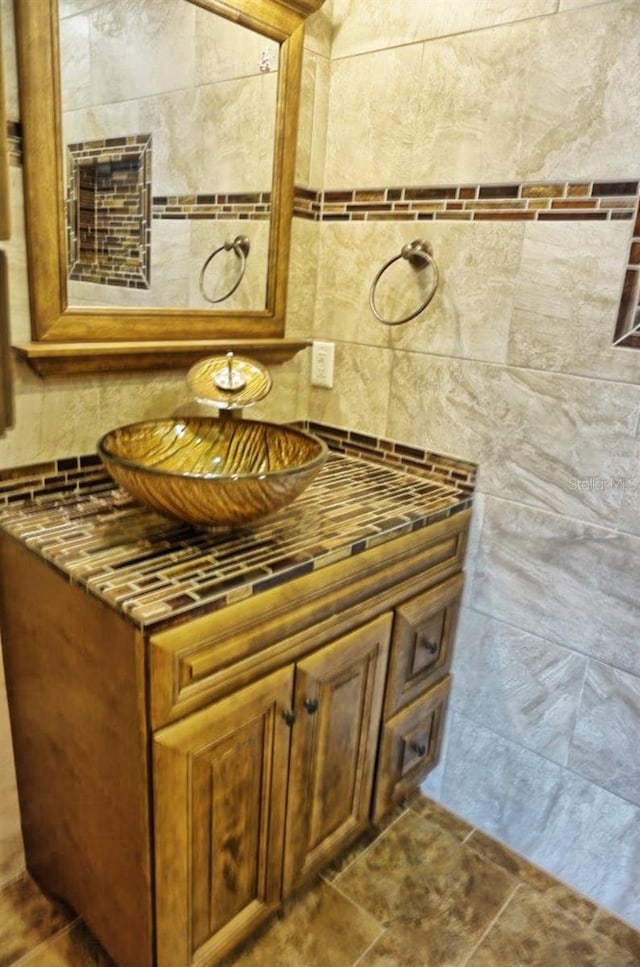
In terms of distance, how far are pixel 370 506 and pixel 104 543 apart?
55cm

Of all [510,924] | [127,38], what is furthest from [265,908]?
[127,38]

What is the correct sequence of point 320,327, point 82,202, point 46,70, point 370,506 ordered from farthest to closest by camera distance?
point 320,327
point 370,506
point 82,202
point 46,70

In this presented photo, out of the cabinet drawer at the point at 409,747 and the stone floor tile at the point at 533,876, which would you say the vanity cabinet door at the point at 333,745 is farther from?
the stone floor tile at the point at 533,876

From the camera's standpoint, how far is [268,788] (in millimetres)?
1160

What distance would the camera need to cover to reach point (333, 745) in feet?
4.26

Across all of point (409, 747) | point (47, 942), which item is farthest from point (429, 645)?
point (47, 942)

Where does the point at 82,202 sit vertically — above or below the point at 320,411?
above

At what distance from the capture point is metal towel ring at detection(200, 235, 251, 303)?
1.44 m

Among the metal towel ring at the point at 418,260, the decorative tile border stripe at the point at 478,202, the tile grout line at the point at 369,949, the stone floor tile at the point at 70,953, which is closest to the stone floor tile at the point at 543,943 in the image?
the tile grout line at the point at 369,949

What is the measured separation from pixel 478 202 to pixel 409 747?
1.24 m

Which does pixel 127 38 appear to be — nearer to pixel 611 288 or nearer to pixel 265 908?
pixel 611 288

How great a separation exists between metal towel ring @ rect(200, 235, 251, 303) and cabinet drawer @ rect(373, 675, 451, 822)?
103 cm

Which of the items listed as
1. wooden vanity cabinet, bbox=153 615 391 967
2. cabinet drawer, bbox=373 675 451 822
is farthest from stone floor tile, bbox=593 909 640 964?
wooden vanity cabinet, bbox=153 615 391 967

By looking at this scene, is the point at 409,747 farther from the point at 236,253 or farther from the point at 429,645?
the point at 236,253
